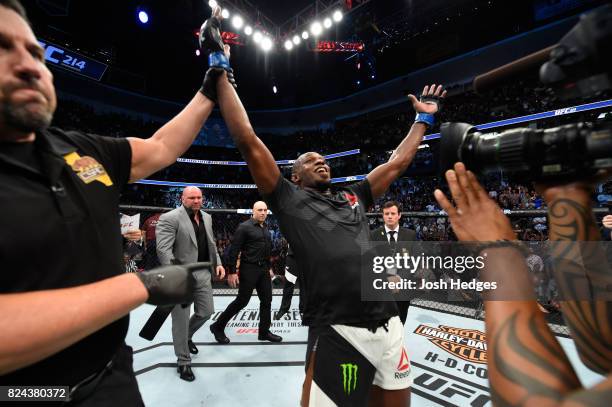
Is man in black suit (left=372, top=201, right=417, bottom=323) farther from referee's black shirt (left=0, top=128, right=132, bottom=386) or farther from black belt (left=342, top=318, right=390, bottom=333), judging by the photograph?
referee's black shirt (left=0, top=128, right=132, bottom=386)

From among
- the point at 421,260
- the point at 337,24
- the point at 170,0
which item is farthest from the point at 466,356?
the point at 170,0

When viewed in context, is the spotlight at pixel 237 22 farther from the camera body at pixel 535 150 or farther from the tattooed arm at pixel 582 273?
the tattooed arm at pixel 582 273

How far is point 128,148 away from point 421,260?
409 centimetres

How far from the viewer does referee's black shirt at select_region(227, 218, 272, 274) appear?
13.7 feet

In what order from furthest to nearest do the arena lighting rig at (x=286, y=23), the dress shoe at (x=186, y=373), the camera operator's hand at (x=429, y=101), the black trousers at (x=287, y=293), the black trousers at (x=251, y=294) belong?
the arena lighting rig at (x=286, y=23) → the black trousers at (x=287, y=293) → the black trousers at (x=251, y=294) → the dress shoe at (x=186, y=373) → the camera operator's hand at (x=429, y=101)

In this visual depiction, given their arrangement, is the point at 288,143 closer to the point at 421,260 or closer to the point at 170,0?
→ the point at 170,0

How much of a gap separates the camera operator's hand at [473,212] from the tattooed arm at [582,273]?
0.72 ft

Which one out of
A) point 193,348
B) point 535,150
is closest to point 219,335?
point 193,348

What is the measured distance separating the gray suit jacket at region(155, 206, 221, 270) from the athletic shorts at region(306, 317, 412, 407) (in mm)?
2196

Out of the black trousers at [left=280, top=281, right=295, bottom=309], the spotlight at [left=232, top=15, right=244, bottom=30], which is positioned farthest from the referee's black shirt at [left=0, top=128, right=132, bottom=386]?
the spotlight at [left=232, top=15, right=244, bottom=30]

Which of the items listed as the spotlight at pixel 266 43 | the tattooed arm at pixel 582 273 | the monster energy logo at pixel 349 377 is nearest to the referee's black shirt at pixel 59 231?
the monster energy logo at pixel 349 377

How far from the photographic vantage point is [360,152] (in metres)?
17.7

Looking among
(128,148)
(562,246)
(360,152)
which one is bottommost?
(562,246)

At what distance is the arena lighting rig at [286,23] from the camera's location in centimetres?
1055
